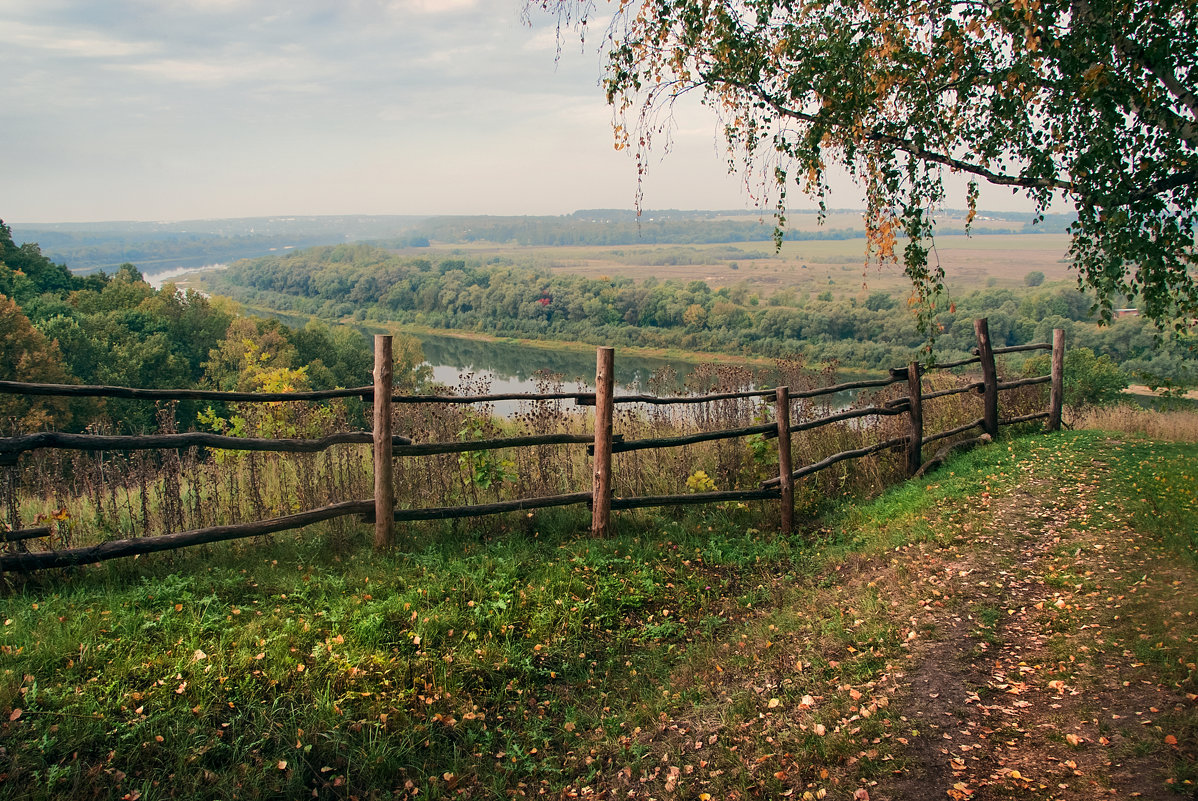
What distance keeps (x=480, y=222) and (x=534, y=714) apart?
134 m

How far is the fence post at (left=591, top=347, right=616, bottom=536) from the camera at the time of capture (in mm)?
6848

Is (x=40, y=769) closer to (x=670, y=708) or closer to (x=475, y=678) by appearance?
(x=475, y=678)

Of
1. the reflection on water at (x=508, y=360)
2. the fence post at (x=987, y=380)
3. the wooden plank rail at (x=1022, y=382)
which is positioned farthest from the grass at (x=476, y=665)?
the reflection on water at (x=508, y=360)

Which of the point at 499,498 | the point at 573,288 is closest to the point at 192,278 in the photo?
the point at 573,288

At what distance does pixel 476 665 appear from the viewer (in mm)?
4625

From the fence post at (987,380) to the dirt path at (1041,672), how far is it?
4863mm

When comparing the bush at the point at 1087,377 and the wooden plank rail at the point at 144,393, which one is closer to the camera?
the wooden plank rail at the point at 144,393

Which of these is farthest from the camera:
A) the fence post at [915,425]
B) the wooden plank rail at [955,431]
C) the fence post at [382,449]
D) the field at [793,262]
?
the field at [793,262]

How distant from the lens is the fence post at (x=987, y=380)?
35.5 ft

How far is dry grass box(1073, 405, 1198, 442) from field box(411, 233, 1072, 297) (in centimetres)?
4617

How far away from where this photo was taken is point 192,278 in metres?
77.2

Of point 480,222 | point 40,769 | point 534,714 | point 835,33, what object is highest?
point 480,222

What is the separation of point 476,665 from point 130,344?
115 feet

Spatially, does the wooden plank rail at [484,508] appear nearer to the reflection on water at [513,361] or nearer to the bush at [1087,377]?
the bush at [1087,377]
